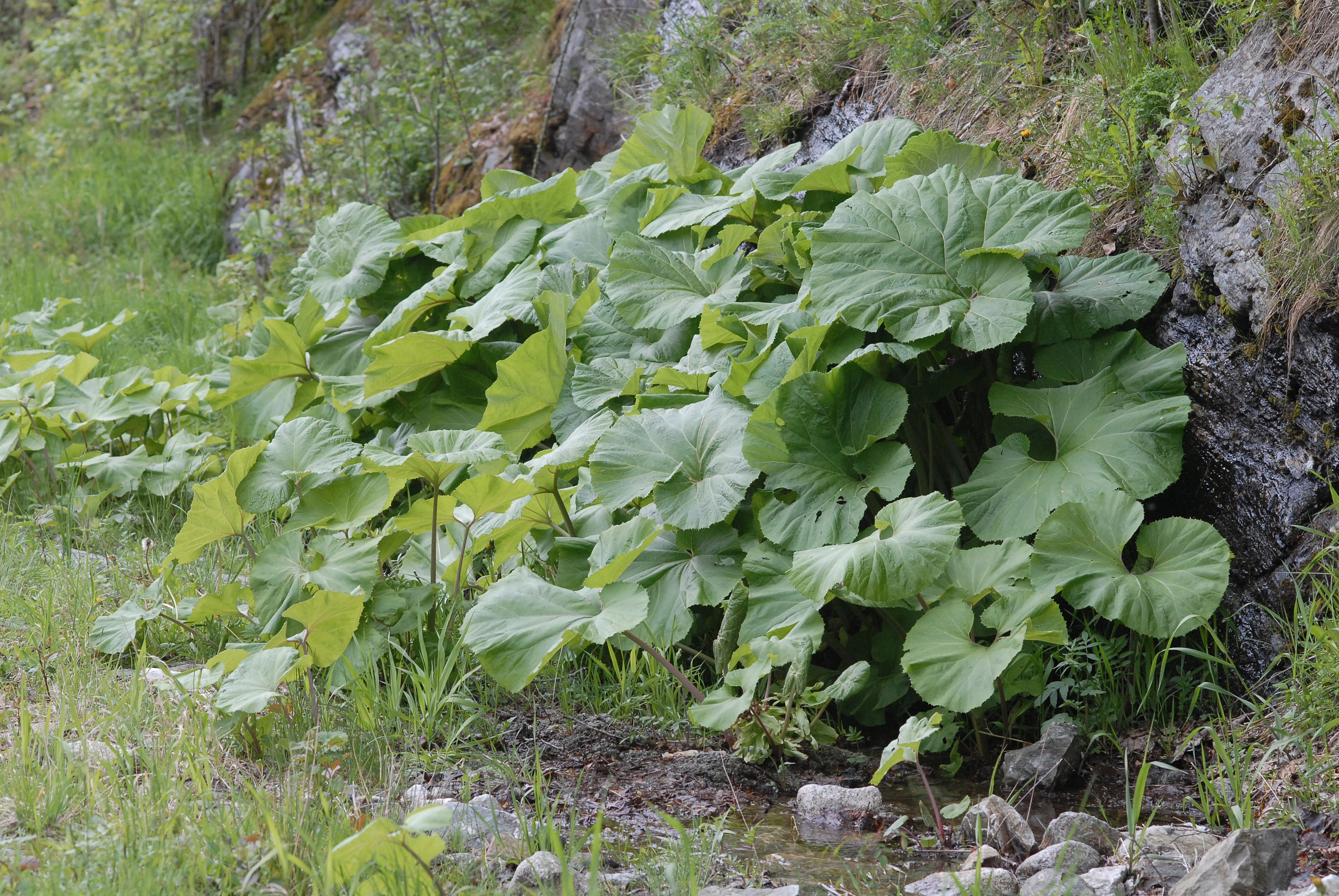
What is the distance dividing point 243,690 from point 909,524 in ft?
4.25

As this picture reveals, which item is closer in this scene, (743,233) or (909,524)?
(909,524)

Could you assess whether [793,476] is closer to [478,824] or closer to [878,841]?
[878,841]

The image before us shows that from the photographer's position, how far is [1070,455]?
2.21 m

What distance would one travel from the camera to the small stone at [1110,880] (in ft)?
5.03

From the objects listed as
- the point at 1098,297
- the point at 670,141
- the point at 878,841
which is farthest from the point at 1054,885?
the point at 670,141

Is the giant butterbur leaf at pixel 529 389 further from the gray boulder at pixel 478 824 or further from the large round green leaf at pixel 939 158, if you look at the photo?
the gray boulder at pixel 478 824

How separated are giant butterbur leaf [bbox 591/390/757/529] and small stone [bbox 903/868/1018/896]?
0.84m

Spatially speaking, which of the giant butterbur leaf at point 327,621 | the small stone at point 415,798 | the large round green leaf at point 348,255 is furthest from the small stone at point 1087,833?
the large round green leaf at point 348,255

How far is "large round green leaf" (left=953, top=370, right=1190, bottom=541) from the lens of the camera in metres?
2.12

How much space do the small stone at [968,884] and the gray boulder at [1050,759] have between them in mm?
378

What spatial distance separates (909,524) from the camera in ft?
6.65

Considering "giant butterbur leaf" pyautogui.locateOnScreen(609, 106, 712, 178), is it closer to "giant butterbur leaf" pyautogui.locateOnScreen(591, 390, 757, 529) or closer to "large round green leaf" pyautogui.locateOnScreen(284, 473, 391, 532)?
"giant butterbur leaf" pyautogui.locateOnScreen(591, 390, 757, 529)

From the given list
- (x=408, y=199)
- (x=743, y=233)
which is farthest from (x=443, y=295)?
(x=408, y=199)

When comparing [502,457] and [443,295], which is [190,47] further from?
[502,457]
